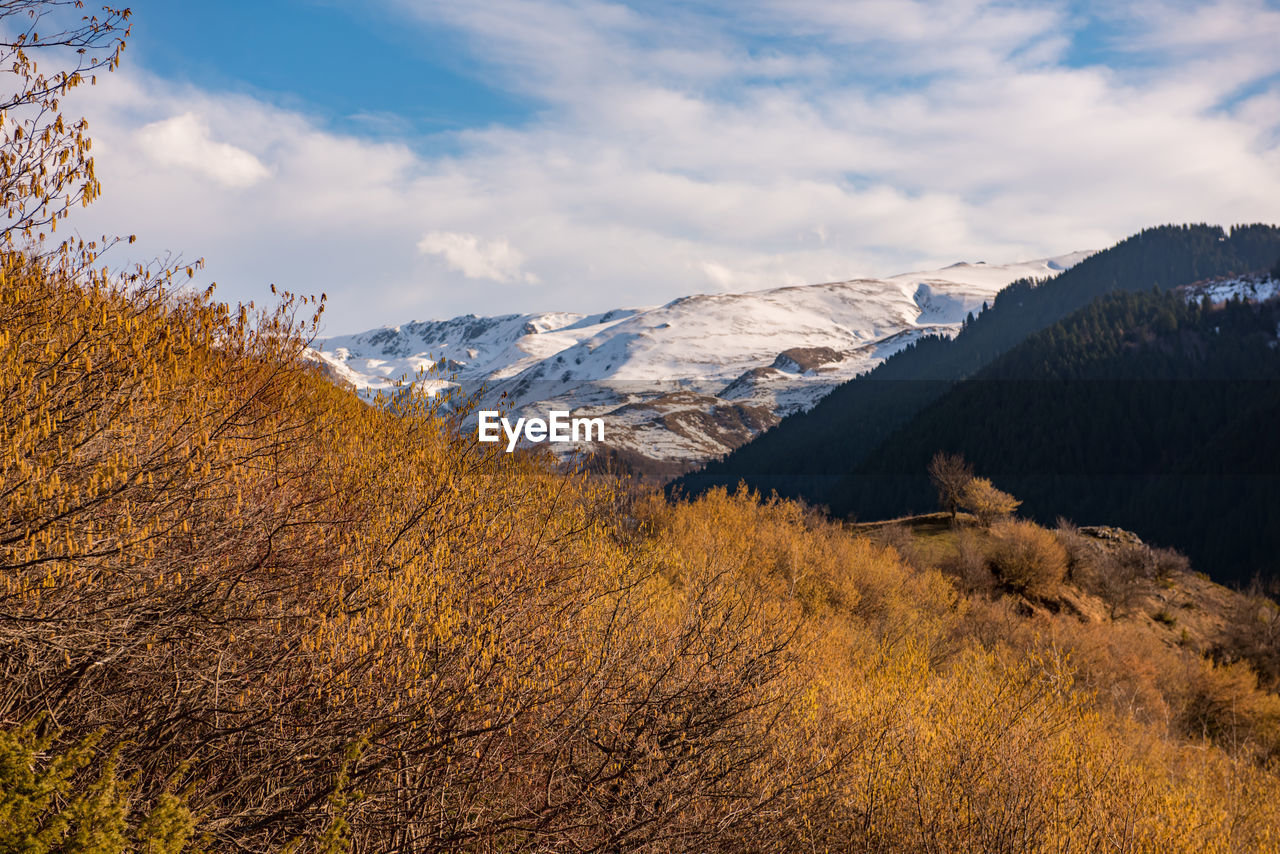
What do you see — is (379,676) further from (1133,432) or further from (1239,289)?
(1239,289)

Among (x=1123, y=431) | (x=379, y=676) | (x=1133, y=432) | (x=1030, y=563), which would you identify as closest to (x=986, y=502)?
(x=1030, y=563)

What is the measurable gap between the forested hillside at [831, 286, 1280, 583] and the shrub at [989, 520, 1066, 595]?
75288mm

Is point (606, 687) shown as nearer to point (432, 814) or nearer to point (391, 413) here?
point (432, 814)

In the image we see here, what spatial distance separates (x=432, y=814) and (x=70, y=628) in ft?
12.2

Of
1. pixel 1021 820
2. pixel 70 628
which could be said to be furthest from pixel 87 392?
pixel 1021 820

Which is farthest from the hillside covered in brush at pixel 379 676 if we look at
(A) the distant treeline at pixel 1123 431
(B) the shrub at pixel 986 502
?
(A) the distant treeline at pixel 1123 431

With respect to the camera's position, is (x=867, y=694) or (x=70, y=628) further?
(x=867, y=694)

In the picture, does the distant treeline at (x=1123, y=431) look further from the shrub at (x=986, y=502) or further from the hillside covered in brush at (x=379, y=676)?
the hillside covered in brush at (x=379, y=676)

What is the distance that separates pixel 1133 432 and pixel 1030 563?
106241 millimetres

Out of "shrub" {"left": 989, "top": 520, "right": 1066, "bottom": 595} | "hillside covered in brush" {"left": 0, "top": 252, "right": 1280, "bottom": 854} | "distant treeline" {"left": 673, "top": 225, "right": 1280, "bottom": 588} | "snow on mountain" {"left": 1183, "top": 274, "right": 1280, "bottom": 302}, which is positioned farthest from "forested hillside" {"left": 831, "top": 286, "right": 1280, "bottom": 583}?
"hillside covered in brush" {"left": 0, "top": 252, "right": 1280, "bottom": 854}

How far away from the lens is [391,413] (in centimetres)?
1294

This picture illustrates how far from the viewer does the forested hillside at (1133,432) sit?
106m

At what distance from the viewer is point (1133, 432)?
12056 centimetres

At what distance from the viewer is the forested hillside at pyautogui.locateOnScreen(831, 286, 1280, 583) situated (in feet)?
348
